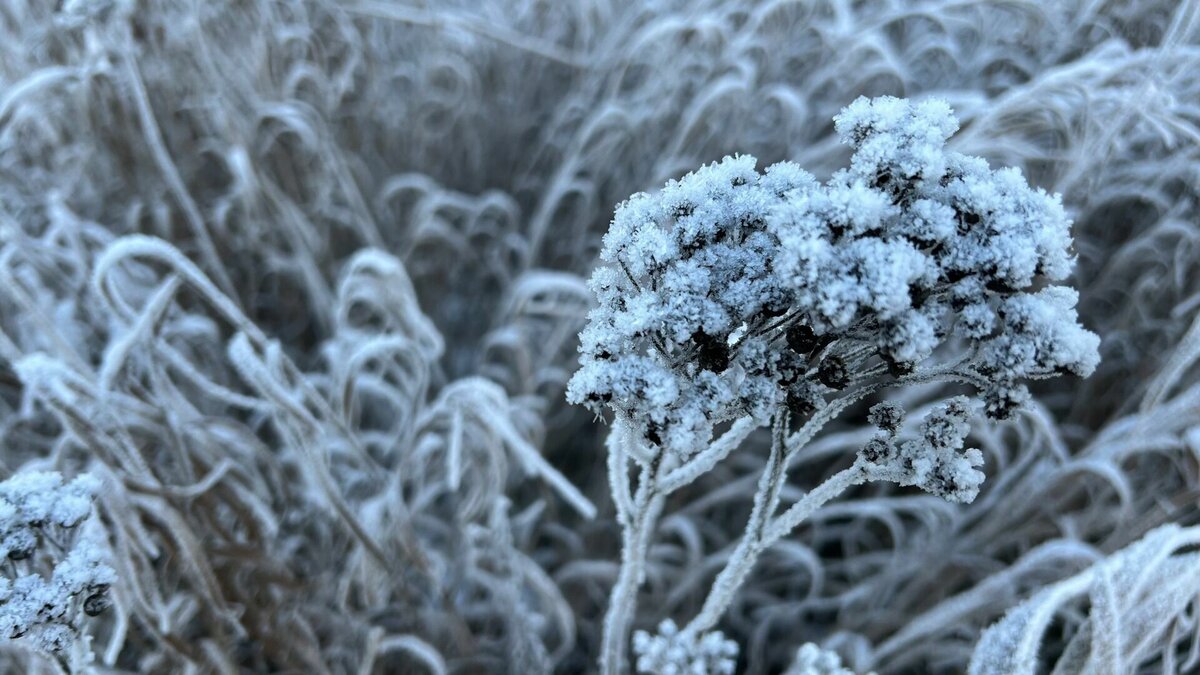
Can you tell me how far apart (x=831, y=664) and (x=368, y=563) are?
66 centimetres

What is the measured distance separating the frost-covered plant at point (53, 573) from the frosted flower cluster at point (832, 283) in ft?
1.39

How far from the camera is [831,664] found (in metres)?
0.69

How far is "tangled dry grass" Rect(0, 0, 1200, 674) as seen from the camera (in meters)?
1.04

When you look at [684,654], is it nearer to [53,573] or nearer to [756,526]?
[756,526]

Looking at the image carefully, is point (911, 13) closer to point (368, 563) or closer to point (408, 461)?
point (408, 461)

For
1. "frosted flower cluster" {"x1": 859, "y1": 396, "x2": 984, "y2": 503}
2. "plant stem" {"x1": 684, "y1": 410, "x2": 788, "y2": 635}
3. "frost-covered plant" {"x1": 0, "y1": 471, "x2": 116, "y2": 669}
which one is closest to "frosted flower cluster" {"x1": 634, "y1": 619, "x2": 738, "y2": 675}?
"plant stem" {"x1": 684, "y1": 410, "x2": 788, "y2": 635}

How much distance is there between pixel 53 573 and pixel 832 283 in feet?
2.02

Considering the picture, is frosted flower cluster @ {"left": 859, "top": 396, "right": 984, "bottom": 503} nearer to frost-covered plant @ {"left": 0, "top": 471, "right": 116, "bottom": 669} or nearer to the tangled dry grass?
the tangled dry grass

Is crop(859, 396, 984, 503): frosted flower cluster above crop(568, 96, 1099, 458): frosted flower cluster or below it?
below

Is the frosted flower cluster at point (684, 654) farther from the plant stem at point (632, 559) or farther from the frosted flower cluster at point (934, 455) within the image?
the frosted flower cluster at point (934, 455)

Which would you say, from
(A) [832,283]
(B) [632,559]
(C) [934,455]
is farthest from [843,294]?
(B) [632,559]

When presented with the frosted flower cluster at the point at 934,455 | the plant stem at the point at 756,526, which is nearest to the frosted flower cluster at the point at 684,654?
the plant stem at the point at 756,526

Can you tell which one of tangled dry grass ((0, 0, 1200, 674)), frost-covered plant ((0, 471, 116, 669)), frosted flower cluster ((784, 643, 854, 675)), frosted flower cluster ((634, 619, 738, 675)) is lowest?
frosted flower cluster ((784, 643, 854, 675))

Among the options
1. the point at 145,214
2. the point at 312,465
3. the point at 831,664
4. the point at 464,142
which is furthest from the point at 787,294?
the point at 464,142
